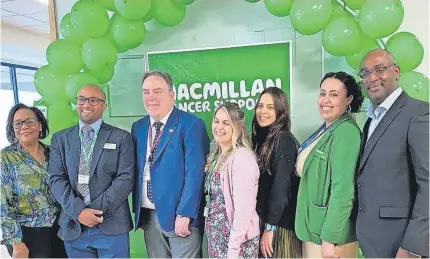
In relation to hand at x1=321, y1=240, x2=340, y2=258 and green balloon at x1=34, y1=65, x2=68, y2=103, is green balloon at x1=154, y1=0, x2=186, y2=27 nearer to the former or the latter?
green balloon at x1=34, y1=65, x2=68, y2=103

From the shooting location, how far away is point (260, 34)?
2754mm

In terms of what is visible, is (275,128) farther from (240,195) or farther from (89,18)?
(89,18)

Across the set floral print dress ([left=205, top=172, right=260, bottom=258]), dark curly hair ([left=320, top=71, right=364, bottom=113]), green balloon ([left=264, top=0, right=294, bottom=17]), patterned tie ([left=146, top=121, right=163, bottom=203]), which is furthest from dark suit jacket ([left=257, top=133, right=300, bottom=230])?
green balloon ([left=264, top=0, right=294, bottom=17])

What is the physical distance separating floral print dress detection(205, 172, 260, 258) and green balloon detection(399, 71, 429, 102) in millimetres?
1189

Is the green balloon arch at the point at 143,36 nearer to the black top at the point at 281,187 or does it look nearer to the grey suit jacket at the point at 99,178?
the grey suit jacket at the point at 99,178

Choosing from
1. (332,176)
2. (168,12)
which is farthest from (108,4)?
(332,176)

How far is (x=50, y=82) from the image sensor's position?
8.83 feet

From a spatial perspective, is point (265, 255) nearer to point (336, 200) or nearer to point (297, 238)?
point (297, 238)

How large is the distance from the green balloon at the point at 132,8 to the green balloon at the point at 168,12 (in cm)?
9

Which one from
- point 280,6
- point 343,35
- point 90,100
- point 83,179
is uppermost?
point 280,6

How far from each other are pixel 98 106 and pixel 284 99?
3.98 feet

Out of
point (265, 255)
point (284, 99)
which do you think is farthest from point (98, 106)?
point (265, 255)

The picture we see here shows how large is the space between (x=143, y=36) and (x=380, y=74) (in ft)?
5.31

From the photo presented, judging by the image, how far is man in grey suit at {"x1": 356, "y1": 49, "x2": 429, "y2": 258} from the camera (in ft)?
5.67
